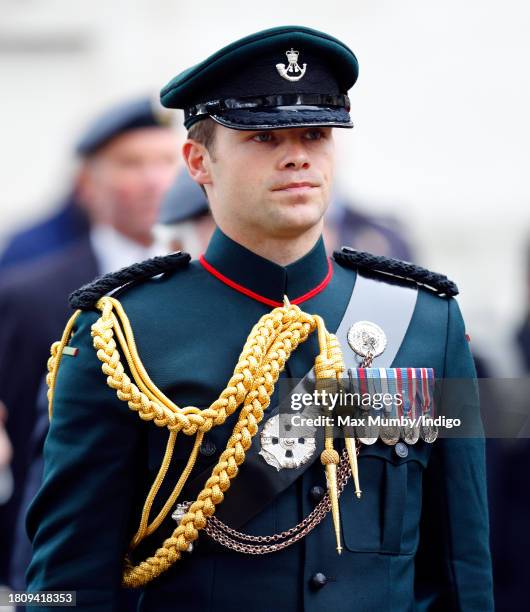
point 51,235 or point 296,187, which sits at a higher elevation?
point 51,235

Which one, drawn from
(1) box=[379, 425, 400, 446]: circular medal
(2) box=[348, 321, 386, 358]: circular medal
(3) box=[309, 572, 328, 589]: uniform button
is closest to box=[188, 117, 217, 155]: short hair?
(2) box=[348, 321, 386, 358]: circular medal

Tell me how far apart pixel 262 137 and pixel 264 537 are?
89 cm

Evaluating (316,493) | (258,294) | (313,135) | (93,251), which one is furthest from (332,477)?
(93,251)

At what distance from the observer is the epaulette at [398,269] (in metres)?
3.84

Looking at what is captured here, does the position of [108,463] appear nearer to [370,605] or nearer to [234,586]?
[234,586]

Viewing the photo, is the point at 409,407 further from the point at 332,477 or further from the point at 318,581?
the point at 318,581

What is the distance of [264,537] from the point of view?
347 centimetres

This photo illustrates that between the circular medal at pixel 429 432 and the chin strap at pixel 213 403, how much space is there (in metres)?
0.21

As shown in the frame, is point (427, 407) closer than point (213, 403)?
No

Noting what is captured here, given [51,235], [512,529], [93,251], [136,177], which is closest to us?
[93,251]

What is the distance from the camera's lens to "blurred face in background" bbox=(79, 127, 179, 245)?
22.1 feet

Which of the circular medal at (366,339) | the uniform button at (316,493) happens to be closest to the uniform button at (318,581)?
the uniform button at (316,493)

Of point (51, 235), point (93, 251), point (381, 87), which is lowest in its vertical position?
point (93, 251)

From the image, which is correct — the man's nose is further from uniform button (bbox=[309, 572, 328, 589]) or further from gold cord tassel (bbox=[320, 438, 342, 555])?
uniform button (bbox=[309, 572, 328, 589])
